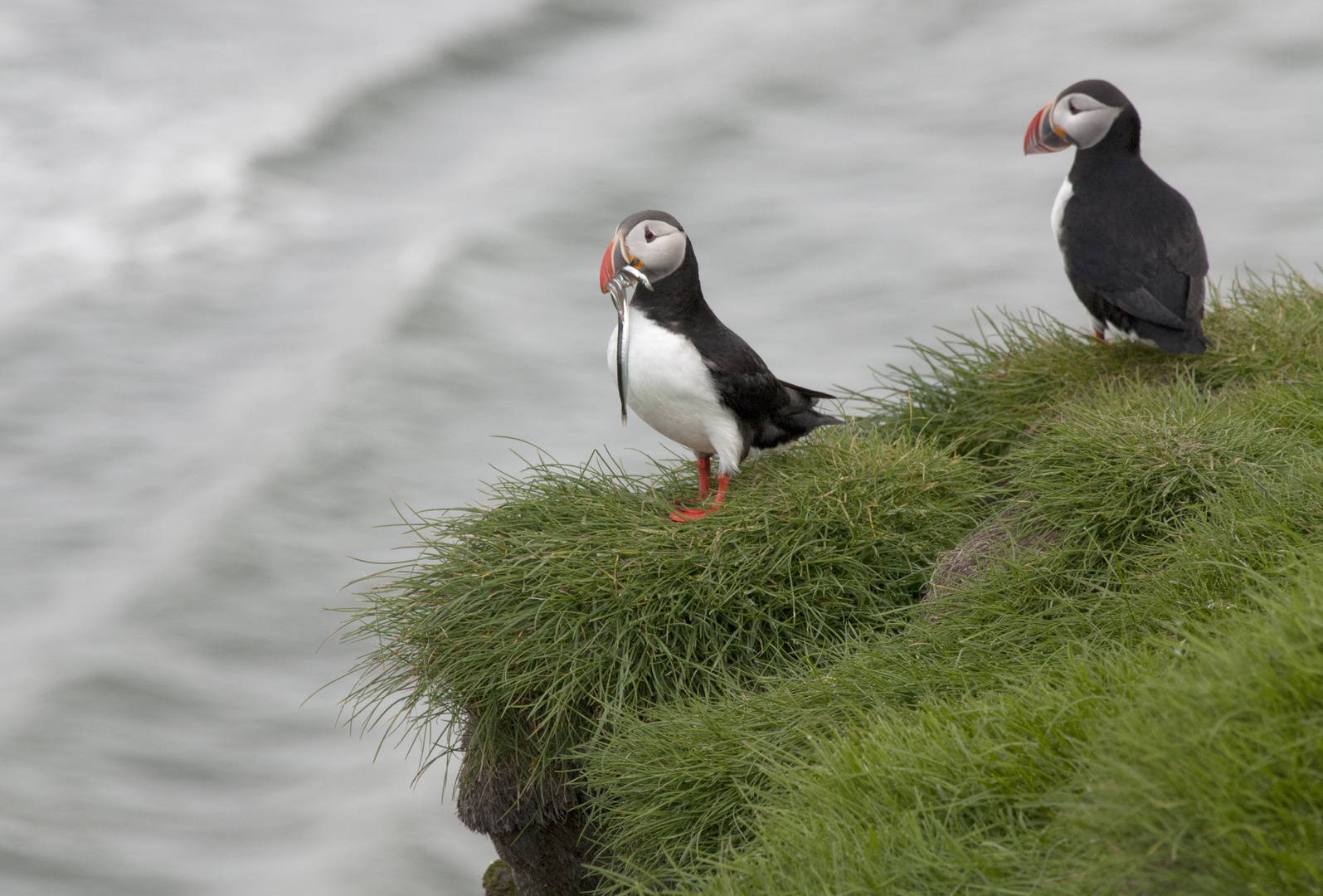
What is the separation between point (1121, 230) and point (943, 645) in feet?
6.05

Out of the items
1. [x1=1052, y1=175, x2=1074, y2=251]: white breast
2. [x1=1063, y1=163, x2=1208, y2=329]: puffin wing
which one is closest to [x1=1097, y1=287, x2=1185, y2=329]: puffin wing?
[x1=1063, y1=163, x2=1208, y2=329]: puffin wing

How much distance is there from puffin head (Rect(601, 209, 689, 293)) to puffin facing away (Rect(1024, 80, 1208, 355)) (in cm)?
153

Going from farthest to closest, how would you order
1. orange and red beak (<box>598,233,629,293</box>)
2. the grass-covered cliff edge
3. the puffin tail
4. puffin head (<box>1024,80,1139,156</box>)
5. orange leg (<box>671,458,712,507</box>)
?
1. puffin head (<box>1024,80,1139,156</box>)
2. orange leg (<box>671,458,712,507</box>)
3. the puffin tail
4. orange and red beak (<box>598,233,629,293</box>)
5. the grass-covered cliff edge

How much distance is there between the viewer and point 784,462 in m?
3.79

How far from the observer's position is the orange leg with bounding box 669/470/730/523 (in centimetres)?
347

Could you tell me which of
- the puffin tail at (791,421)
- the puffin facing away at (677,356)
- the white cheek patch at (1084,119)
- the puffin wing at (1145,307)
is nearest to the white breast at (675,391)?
the puffin facing away at (677,356)

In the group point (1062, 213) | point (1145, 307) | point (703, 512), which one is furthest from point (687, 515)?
point (1062, 213)

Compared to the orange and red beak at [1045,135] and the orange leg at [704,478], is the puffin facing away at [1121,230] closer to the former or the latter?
the orange and red beak at [1045,135]

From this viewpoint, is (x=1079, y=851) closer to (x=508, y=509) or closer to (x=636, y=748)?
(x=636, y=748)

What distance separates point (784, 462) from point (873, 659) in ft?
3.22

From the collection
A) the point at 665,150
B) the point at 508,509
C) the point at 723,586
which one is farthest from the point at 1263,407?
the point at 665,150

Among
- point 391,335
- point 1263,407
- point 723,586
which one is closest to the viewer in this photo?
point 723,586

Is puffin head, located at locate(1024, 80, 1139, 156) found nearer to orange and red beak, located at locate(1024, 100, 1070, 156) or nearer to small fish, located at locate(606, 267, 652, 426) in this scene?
orange and red beak, located at locate(1024, 100, 1070, 156)

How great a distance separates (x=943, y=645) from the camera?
2.93 meters
